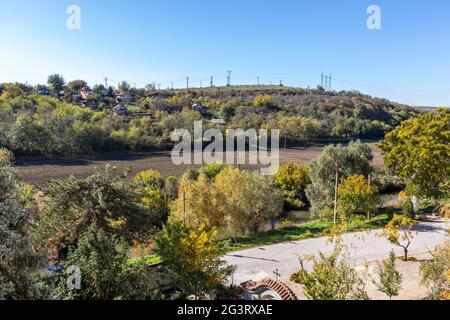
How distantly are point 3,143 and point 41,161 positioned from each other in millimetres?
6352

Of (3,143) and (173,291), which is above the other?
(3,143)

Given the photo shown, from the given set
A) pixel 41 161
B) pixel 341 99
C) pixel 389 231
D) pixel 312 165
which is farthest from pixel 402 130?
pixel 341 99

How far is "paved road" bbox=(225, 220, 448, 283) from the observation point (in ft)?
57.4

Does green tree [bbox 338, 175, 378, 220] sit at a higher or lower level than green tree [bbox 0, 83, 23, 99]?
lower

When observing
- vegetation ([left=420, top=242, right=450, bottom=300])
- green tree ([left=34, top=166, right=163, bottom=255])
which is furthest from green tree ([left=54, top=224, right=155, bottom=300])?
vegetation ([left=420, top=242, right=450, bottom=300])

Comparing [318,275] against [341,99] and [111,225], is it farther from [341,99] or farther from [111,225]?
[341,99]

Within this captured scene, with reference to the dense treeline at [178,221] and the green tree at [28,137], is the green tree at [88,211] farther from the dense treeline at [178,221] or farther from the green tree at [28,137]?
the green tree at [28,137]

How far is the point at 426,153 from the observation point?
2367cm

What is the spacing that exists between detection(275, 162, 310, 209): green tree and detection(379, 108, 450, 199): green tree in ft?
36.5

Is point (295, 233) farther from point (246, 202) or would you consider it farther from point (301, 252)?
point (301, 252)

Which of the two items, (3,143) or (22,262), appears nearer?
(22,262)

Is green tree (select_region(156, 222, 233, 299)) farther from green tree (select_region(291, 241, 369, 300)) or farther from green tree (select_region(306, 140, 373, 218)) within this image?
green tree (select_region(306, 140, 373, 218))

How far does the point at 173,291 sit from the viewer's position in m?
14.9

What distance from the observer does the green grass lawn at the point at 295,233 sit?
21672mm
